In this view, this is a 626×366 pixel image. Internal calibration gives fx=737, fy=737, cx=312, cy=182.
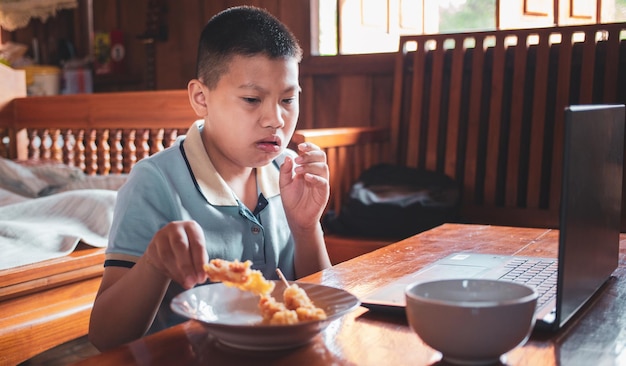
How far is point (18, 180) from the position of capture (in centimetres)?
263

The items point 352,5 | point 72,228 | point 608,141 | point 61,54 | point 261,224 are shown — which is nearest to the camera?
point 608,141

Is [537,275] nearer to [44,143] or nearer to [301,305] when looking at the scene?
[301,305]

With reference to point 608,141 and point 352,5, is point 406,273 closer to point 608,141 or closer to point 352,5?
Result: point 608,141

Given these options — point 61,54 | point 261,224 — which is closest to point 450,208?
point 261,224

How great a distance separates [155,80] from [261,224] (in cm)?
311

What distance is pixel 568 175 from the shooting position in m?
0.78

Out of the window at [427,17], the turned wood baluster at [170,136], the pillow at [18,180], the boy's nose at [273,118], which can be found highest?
the window at [427,17]

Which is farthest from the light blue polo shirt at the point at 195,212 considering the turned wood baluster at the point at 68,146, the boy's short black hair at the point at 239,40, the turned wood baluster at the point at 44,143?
the turned wood baluster at the point at 44,143

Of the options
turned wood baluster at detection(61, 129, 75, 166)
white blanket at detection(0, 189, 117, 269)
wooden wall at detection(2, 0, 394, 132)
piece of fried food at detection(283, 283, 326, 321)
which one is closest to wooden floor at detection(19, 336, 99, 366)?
white blanket at detection(0, 189, 117, 269)

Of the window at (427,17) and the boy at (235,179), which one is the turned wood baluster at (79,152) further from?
the boy at (235,179)

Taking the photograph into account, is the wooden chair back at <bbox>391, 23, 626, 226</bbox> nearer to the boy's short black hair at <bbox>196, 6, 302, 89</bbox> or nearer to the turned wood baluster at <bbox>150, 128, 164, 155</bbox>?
the turned wood baluster at <bbox>150, 128, 164, 155</bbox>

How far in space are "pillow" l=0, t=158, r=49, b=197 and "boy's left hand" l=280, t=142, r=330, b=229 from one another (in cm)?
158

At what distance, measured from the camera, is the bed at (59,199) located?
73.2 inches

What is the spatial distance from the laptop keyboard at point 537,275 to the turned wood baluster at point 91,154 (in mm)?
2150
